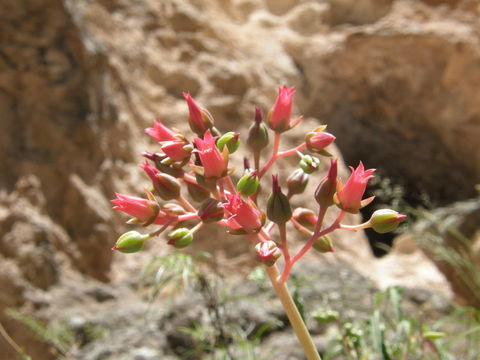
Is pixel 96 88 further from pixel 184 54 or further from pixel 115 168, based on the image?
pixel 184 54

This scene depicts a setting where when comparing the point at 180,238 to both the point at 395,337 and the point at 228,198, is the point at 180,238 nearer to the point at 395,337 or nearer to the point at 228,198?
the point at 228,198

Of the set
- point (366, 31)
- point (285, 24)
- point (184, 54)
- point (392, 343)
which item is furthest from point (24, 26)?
point (366, 31)

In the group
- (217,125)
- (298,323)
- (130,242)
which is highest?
(130,242)

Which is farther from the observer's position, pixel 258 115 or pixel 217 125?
pixel 217 125

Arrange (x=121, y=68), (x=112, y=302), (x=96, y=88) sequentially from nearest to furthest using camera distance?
1. (x=112, y=302)
2. (x=96, y=88)
3. (x=121, y=68)

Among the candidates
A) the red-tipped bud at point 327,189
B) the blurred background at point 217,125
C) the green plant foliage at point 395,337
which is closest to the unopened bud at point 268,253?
the red-tipped bud at point 327,189

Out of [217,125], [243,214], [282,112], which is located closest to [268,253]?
[243,214]
